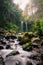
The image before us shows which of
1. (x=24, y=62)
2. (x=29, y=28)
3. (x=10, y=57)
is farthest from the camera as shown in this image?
(x=29, y=28)

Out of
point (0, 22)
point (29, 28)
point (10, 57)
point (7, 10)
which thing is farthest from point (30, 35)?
point (29, 28)

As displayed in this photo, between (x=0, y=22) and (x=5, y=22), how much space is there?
1.03 meters

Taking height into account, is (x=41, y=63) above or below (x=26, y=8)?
below

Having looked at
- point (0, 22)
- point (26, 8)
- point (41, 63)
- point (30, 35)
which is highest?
point (26, 8)

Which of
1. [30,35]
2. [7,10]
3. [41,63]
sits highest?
[7,10]

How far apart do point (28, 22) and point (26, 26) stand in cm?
99

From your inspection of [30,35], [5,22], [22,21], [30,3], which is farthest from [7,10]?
[30,3]

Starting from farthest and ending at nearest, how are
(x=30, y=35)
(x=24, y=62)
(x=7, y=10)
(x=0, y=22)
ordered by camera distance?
(x=7, y=10), (x=0, y=22), (x=30, y=35), (x=24, y=62)

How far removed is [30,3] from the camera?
35031 mm

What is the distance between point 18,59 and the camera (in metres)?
5.88

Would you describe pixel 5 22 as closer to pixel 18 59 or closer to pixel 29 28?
pixel 29 28

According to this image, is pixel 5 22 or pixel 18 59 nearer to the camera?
pixel 18 59

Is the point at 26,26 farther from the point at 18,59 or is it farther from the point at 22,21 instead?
the point at 18,59

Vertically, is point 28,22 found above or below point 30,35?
above
